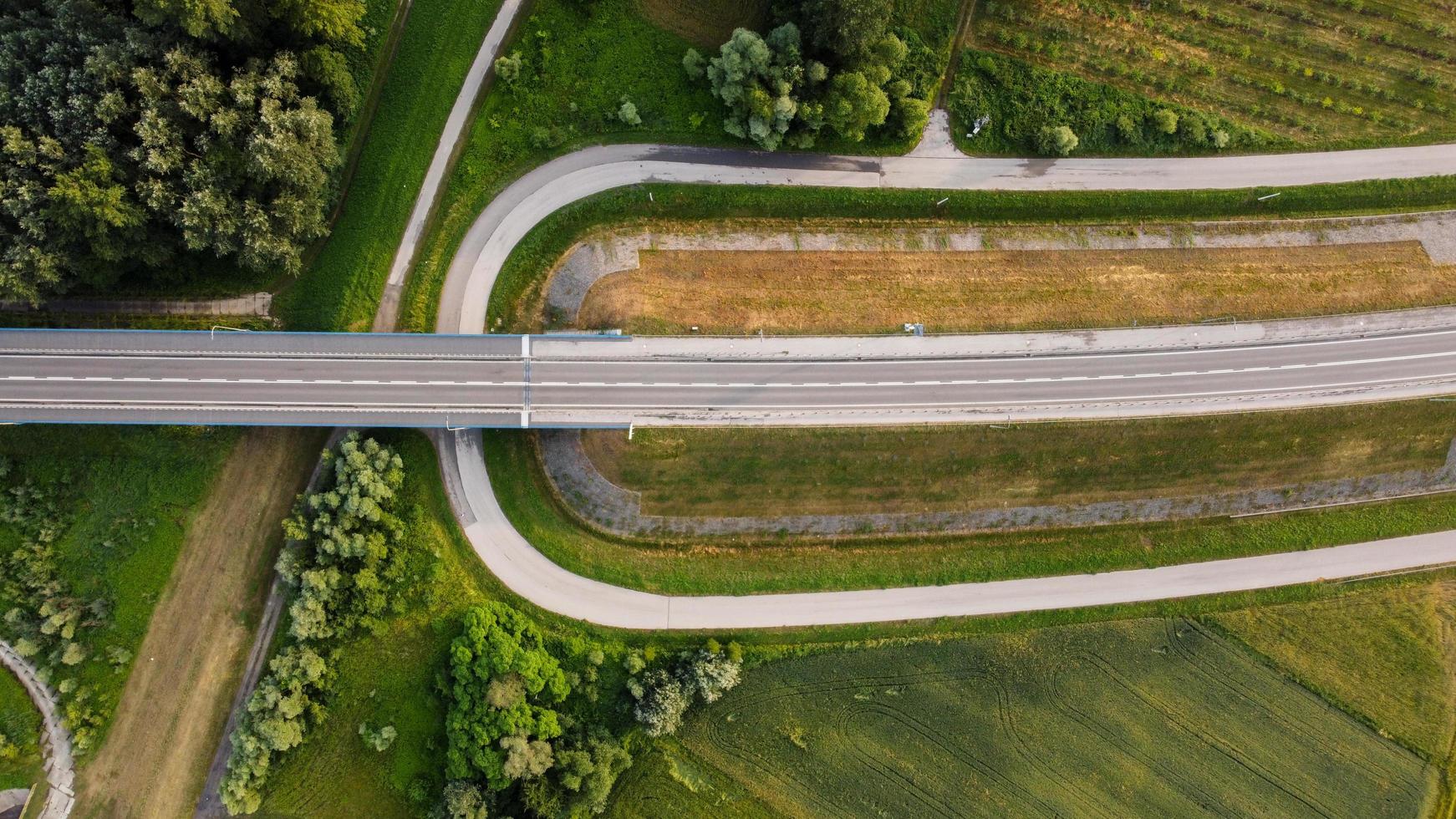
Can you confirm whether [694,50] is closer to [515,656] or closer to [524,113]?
[524,113]

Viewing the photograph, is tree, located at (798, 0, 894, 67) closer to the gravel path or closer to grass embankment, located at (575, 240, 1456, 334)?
grass embankment, located at (575, 240, 1456, 334)

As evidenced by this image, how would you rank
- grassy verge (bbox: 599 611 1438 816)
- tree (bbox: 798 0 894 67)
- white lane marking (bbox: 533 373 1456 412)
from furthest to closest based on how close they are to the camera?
1. grassy verge (bbox: 599 611 1438 816)
2. white lane marking (bbox: 533 373 1456 412)
3. tree (bbox: 798 0 894 67)

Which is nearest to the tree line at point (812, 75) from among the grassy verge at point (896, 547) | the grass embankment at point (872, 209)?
the grass embankment at point (872, 209)

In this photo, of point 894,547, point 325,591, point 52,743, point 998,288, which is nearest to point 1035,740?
point 894,547

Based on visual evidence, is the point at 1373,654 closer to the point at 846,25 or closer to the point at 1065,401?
the point at 1065,401

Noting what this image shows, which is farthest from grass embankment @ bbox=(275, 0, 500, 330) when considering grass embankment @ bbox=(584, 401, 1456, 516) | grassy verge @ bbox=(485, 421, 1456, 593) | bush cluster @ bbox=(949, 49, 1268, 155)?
bush cluster @ bbox=(949, 49, 1268, 155)

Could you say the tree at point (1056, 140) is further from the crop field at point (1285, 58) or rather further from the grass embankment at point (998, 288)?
the grass embankment at point (998, 288)
